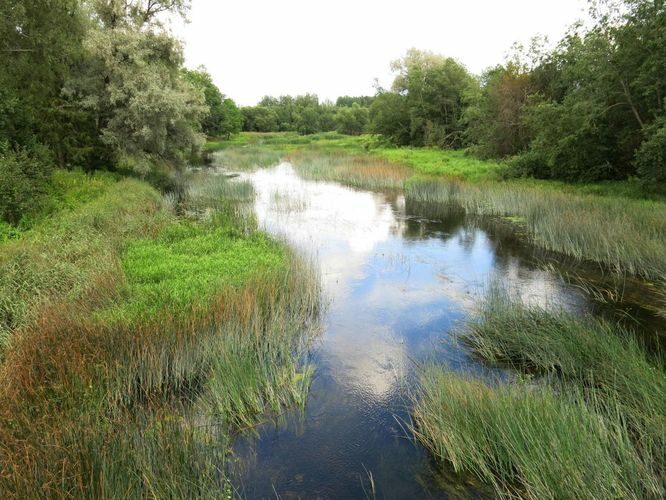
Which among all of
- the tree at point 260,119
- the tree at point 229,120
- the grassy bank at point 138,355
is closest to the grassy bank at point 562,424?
the grassy bank at point 138,355

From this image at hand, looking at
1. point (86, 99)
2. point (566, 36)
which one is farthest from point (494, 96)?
point (86, 99)

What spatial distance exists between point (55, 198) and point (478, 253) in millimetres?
13505

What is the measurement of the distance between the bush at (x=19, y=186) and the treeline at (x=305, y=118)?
215ft

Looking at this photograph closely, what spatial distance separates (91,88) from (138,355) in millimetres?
17946

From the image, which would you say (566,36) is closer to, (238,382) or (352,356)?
(352,356)

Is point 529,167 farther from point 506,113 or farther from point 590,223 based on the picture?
point 590,223

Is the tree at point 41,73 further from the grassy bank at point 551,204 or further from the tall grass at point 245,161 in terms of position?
the tall grass at point 245,161

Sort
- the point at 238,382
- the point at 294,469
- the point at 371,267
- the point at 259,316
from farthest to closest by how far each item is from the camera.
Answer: the point at 371,267 < the point at 259,316 < the point at 238,382 < the point at 294,469

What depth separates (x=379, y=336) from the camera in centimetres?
815

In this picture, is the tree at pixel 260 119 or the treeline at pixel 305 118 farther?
the tree at pixel 260 119

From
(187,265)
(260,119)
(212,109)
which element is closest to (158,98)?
(187,265)

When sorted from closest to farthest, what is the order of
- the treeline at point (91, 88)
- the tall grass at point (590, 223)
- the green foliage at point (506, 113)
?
the tall grass at point (590, 223) < the treeline at point (91, 88) < the green foliage at point (506, 113)

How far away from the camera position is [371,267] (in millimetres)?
12023

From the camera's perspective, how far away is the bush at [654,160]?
13.3m
